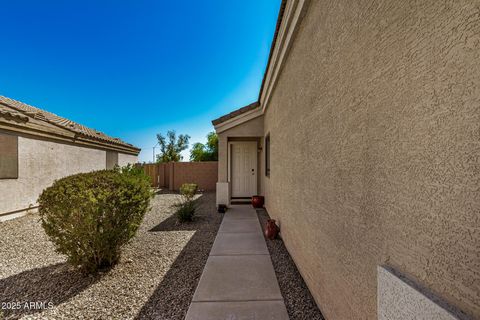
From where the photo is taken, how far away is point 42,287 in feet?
11.2

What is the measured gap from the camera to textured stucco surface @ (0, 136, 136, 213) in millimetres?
7611

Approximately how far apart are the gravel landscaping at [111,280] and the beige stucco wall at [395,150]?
221 cm

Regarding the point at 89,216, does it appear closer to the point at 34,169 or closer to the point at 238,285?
the point at 238,285

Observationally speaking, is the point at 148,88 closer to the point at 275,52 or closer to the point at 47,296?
the point at 275,52

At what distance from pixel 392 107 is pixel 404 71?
215 mm

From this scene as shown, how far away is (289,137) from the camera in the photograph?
181 inches

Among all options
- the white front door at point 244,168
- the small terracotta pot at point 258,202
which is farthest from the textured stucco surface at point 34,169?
the small terracotta pot at point 258,202

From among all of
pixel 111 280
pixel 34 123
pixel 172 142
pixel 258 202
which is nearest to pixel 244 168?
pixel 258 202

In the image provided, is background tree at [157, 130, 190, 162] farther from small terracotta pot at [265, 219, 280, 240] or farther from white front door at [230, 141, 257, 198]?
small terracotta pot at [265, 219, 280, 240]

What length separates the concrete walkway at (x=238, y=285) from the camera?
9.15 ft

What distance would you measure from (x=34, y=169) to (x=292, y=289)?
10570 millimetres

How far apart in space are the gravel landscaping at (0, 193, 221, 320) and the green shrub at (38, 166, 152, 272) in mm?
421

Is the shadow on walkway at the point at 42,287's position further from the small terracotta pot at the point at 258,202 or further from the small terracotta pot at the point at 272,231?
the small terracotta pot at the point at 258,202

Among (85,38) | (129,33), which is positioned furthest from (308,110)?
(85,38)
